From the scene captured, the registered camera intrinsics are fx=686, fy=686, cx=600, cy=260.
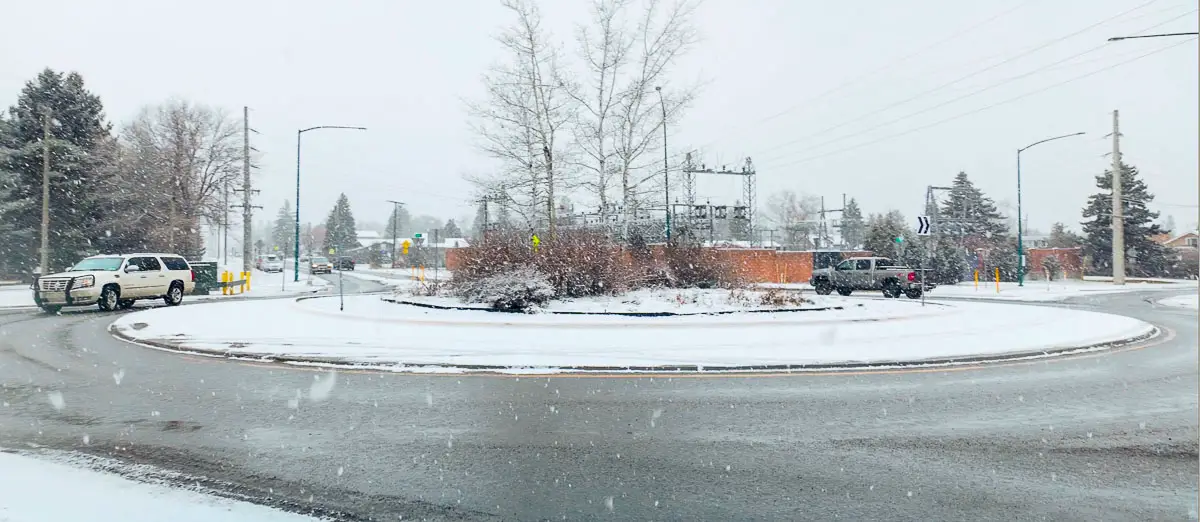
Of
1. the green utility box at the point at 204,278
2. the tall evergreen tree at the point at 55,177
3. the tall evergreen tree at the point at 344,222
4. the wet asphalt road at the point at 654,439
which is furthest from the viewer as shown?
the tall evergreen tree at the point at 344,222

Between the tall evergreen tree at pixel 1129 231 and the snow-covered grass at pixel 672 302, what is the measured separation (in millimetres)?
47740

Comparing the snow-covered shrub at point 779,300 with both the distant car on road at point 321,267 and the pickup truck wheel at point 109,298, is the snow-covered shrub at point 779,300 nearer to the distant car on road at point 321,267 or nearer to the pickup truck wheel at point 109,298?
the pickup truck wheel at point 109,298

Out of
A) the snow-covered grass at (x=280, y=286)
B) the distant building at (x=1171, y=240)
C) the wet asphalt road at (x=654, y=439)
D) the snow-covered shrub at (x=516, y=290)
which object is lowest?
the wet asphalt road at (x=654, y=439)

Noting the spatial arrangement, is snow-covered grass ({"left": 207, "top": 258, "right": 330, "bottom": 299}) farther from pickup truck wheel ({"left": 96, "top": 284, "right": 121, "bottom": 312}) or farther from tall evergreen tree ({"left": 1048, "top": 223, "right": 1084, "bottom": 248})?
tall evergreen tree ({"left": 1048, "top": 223, "right": 1084, "bottom": 248})

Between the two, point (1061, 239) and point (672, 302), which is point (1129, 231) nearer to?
point (1061, 239)

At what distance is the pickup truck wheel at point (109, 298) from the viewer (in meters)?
20.5

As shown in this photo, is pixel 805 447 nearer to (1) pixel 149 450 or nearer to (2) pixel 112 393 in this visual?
(1) pixel 149 450

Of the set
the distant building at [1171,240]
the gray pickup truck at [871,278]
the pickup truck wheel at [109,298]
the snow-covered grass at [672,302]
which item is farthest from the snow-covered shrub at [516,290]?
the distant building at [1171,240]

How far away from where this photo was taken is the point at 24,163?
132 ft

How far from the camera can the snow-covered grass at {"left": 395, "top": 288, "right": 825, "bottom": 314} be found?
1586cm

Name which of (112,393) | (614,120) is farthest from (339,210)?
(112,393)

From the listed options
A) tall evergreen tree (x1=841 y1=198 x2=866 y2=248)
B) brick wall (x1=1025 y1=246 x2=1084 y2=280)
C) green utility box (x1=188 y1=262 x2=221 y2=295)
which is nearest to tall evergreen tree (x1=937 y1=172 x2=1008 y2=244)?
brick wall (x1=1025 y1=246 x2=1084 y2=280)

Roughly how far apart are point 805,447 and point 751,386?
9.00 ft

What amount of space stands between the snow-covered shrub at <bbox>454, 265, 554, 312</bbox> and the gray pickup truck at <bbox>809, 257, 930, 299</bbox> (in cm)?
1627
